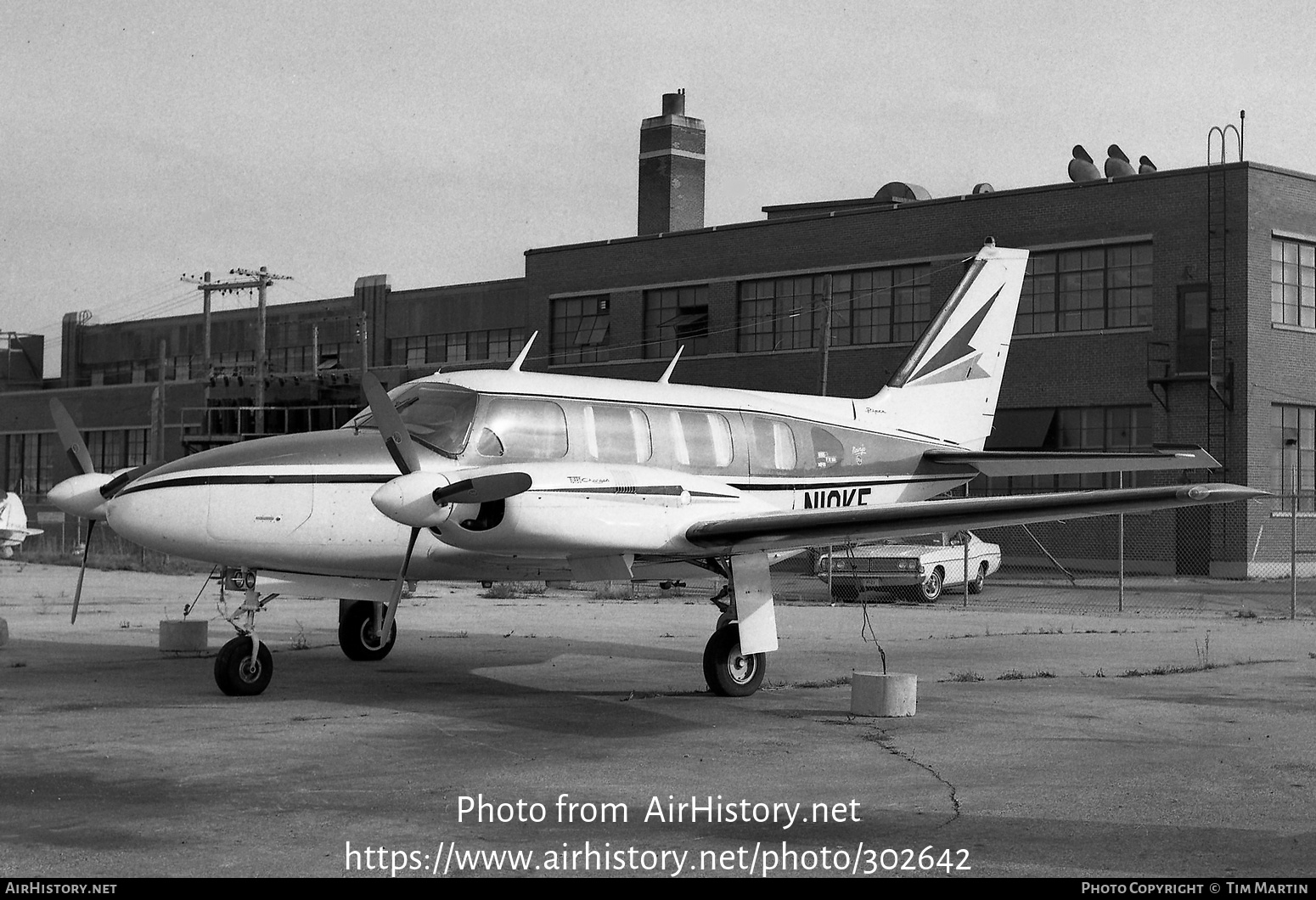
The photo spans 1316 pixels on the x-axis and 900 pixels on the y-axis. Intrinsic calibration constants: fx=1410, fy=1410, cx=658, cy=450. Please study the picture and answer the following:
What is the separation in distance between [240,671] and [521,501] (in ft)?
11.4

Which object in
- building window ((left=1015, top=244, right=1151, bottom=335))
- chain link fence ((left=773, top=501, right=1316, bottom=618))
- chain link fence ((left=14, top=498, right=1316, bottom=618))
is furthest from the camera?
building window ((left=1015, top=244, right=1151, bottom=335))

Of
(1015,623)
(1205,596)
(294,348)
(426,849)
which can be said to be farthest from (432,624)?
(294,348)

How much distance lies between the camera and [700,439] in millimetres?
15102

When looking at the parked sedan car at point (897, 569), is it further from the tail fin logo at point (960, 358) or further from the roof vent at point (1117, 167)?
the roof vent at point (1117, 167)

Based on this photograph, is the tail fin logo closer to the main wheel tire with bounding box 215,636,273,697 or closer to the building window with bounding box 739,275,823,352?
the main wheel tire with bounding box 215,636,273,697

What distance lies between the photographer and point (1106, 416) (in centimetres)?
4362

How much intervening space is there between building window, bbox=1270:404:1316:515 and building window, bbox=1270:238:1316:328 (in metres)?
2.71

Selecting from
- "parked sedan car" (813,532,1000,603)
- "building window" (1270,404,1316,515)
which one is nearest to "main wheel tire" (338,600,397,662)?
"parked sedan car" (813,532,1000,603)

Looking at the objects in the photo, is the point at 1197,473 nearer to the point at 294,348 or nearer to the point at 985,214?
the point at 985,214

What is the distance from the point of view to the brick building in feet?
136

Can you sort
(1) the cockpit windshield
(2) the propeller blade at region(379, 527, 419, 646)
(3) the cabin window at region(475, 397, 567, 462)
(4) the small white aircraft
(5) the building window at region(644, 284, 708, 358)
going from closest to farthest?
(2) the propeller blade at region(379, 527, 419, 646)
(1) the cockpit windshield
(3) the cabin window at region(475, 397, 567, 462)
(4) the small white aircraft
(5) the building window at region(644, 284, 708, 358)

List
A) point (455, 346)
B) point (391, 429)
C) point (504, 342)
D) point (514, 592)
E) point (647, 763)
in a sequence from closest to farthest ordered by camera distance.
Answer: point (647, 763) < point (391, 429) < point (514, 592) < point (504, 342) < point (455, 346)

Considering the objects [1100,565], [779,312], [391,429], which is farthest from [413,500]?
[779,312]

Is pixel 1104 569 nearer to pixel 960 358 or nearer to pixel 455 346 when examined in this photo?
pixel 960 358
